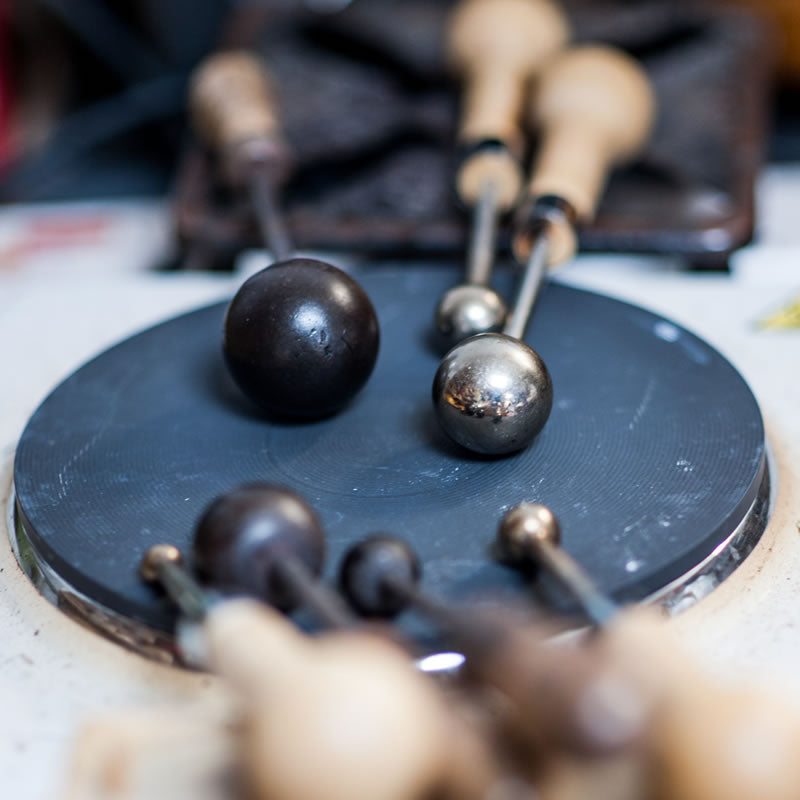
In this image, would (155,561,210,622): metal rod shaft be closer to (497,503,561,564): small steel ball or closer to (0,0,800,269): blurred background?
(497,503,561,564): small steel ball

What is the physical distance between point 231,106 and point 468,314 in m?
0.42

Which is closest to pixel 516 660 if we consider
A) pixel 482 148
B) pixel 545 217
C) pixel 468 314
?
pixel 468 314

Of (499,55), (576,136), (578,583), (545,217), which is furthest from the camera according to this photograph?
(499,55)

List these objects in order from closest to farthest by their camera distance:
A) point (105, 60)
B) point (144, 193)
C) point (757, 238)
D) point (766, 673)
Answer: point (766, 673) → point (757, 238) → point (144, 193) → point (105, 60)

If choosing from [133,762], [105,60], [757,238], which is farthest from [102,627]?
[105,60]

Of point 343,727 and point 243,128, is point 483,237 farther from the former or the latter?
point 343,727

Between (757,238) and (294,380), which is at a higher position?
(294,380)

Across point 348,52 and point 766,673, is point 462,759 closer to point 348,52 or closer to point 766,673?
point 766,673

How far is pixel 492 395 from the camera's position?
54 centimetres

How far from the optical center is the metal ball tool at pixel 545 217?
1.79ft

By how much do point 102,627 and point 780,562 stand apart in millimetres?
344

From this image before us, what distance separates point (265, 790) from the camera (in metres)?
0.34

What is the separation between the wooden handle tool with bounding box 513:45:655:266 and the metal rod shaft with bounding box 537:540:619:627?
0.37 meters

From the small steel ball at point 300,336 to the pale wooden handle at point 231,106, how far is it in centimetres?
42
